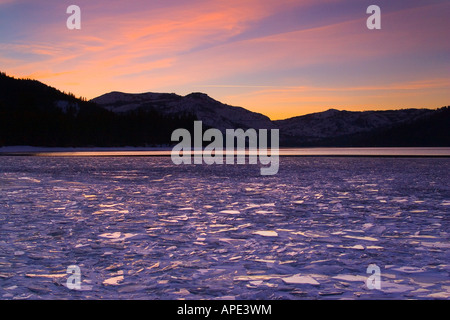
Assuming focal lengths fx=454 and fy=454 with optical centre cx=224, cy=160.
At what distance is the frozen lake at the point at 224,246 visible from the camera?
22.7ft

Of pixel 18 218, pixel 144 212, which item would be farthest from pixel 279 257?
pixel 18 218

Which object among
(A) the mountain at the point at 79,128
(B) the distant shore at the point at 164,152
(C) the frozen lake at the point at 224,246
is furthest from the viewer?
(A) the mountain at the point at 79,128

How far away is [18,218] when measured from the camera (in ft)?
44.3

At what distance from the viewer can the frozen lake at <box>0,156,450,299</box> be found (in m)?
6.91

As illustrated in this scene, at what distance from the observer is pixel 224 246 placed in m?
9.84

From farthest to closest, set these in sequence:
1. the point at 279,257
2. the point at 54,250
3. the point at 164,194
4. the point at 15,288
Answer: the point at 164,194 < the point at 54,250 < the point at 279,257 < the point at 15,288
